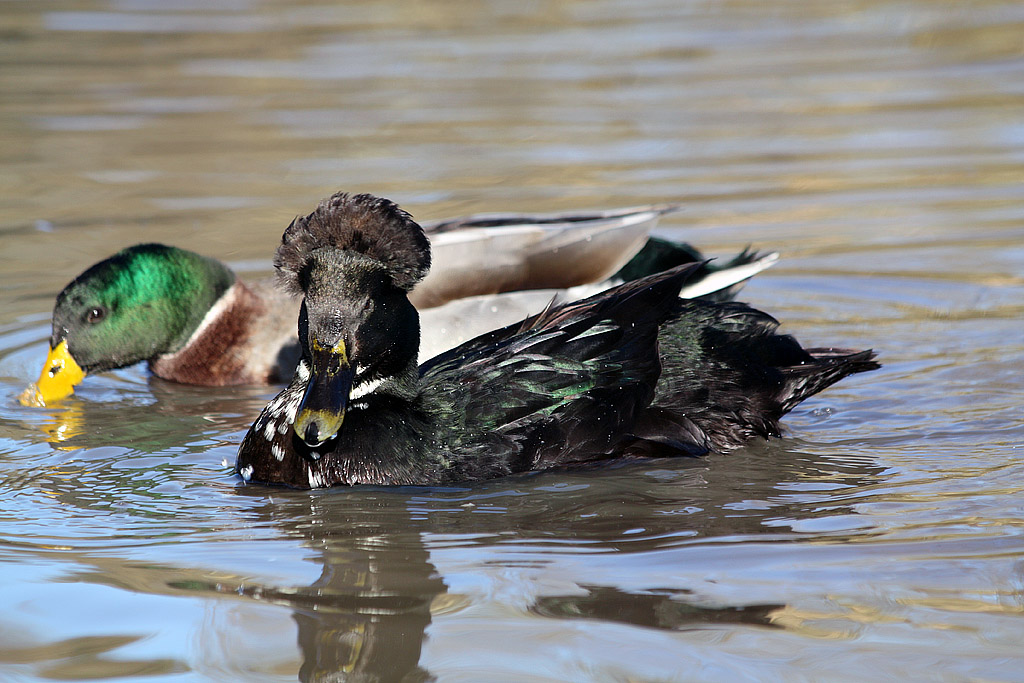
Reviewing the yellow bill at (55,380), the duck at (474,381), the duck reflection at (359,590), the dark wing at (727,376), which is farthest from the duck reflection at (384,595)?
the yellow bill at (55,380)

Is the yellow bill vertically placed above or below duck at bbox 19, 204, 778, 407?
below

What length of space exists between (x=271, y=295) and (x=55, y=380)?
120cm

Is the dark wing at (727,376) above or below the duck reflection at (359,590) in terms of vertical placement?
above

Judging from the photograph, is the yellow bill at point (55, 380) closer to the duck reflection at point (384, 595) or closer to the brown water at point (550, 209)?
the brown water at point (550, 209)

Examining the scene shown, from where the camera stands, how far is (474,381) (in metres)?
5.25

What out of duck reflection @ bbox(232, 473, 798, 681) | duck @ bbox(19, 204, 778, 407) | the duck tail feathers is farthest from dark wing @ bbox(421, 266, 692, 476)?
duck @ bbox(19, 204, 778, 407)

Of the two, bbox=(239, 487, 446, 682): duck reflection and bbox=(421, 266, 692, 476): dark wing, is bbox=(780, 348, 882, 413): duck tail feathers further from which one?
bbox=(239, 487, 446, 682): duck reflection

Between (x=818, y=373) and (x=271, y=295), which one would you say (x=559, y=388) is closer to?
(x=818, y=373)

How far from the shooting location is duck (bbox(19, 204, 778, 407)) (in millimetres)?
6664

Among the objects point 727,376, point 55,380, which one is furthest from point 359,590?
point 55,380

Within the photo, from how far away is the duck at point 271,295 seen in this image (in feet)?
21.9

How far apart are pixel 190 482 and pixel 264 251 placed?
3907 mm

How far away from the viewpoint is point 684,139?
36.9 ft

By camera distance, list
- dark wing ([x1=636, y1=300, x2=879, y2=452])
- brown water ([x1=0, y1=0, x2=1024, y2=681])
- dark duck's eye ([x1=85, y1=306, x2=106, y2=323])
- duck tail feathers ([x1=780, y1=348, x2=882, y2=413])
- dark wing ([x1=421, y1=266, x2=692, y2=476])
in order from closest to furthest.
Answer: brown water ([x1=0, y1=0, x2=1024, y2=681]), dark wing ([x1=421, y1=266, x2=692, y2=476]), dark wing ([x1=636, y1=300, x2=879, y2=452]), duck tail feathers ([x1=780, y1=348, x2=882, y2=413]), dark duck's eye ([x1=85, y1=306, x2=106, y2=323])
